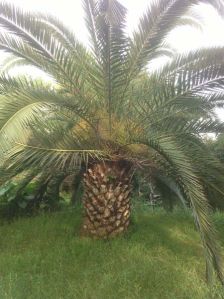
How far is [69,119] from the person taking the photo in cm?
673

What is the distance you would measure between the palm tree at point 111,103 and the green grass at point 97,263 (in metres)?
0.64

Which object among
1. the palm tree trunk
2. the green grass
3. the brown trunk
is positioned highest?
the palm tree trunk

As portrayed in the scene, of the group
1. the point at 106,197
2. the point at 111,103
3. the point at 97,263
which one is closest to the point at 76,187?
the point at 106,197

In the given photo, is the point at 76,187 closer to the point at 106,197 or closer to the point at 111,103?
the point at 106,197

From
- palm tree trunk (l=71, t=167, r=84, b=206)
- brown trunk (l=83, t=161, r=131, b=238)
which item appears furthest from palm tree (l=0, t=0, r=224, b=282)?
palm tree trunk (l=71, t=167, r=84, b=206)

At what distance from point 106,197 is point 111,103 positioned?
1.55 meters

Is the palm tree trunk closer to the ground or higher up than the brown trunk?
higher up

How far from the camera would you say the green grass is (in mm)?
4805

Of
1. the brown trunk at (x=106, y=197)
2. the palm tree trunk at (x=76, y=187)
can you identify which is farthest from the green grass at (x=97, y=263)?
the palm tree trunk at (x=76, y=187)

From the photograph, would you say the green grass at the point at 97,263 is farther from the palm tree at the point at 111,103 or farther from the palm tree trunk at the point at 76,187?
the palm tree trunk at the point at 76,187

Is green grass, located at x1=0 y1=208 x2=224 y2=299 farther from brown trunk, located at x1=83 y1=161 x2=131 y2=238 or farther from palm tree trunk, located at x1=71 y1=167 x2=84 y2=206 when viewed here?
palm tree trunk, located at x1=71 y1=167 x2=84 y2=206

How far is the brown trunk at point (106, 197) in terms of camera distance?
22.0 feet

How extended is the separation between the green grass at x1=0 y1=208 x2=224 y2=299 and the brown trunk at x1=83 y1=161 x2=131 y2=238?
26 centimetres

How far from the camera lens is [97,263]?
5.77 m
